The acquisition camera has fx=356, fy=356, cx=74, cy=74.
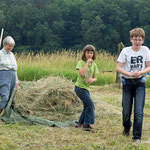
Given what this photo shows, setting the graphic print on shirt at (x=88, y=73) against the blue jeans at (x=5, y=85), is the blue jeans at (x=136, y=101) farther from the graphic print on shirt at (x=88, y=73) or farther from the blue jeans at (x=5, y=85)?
the blue jeans at (x=5, y=85)

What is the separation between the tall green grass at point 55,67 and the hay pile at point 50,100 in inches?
238

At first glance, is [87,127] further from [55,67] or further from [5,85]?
[55,67]

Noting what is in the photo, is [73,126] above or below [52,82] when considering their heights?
below

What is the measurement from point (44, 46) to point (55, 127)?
4071cm

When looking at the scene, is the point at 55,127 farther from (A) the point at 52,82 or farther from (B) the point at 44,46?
(B) the point at 44,46

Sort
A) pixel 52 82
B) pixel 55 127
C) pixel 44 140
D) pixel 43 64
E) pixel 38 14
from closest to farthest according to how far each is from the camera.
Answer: pixel 44 140, pixel 55 127, pixel 52 82, pixel 43 64, pixel 38 14

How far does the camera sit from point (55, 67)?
640 inches

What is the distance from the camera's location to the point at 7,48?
234 inches

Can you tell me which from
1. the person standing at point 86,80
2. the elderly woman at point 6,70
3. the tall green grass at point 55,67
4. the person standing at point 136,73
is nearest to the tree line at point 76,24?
the tall green grass at point 55,67

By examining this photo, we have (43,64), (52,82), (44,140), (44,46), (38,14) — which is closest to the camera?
(44,140)

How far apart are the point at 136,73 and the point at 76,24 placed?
49.6 m

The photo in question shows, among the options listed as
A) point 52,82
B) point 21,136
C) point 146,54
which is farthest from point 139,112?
point 52,82

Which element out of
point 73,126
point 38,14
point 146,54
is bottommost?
point 73,126

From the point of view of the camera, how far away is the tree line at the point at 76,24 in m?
47.5
